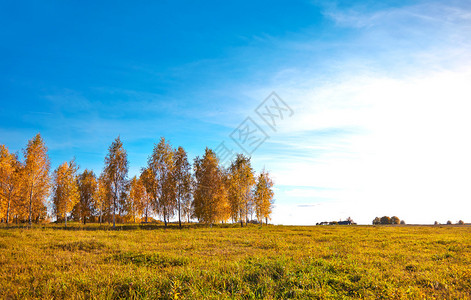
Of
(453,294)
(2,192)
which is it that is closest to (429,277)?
(453,294)

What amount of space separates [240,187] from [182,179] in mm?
12086

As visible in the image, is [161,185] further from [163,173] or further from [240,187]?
[240,187]

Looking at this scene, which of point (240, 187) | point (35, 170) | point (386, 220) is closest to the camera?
point (35, 170)

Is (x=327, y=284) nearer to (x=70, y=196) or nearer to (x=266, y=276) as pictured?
(x=266, y=276)

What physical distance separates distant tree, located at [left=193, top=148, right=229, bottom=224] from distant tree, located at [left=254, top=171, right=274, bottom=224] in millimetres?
7761

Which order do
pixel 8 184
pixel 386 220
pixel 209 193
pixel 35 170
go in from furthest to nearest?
pixel 386 220
pixel 209 193
pixel 8 184
pixel 35 170

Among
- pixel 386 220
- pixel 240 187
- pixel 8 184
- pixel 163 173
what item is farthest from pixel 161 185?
pixel 386 220

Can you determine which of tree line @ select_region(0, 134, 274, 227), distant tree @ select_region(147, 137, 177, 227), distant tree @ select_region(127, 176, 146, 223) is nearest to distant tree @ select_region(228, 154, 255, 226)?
tree line @ select_region(0, 134, 274, 227)

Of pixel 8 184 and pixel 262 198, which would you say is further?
pixel 262 198

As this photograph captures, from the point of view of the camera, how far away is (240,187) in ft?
Result: 168

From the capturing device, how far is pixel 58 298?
23.7ft

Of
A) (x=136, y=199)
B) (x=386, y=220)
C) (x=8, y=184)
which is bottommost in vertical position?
(x=386, y=220)

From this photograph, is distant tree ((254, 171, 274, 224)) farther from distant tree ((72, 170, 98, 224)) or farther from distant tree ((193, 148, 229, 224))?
distant tree ((72, 170, 98, 224))

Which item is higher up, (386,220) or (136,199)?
(136,199)
